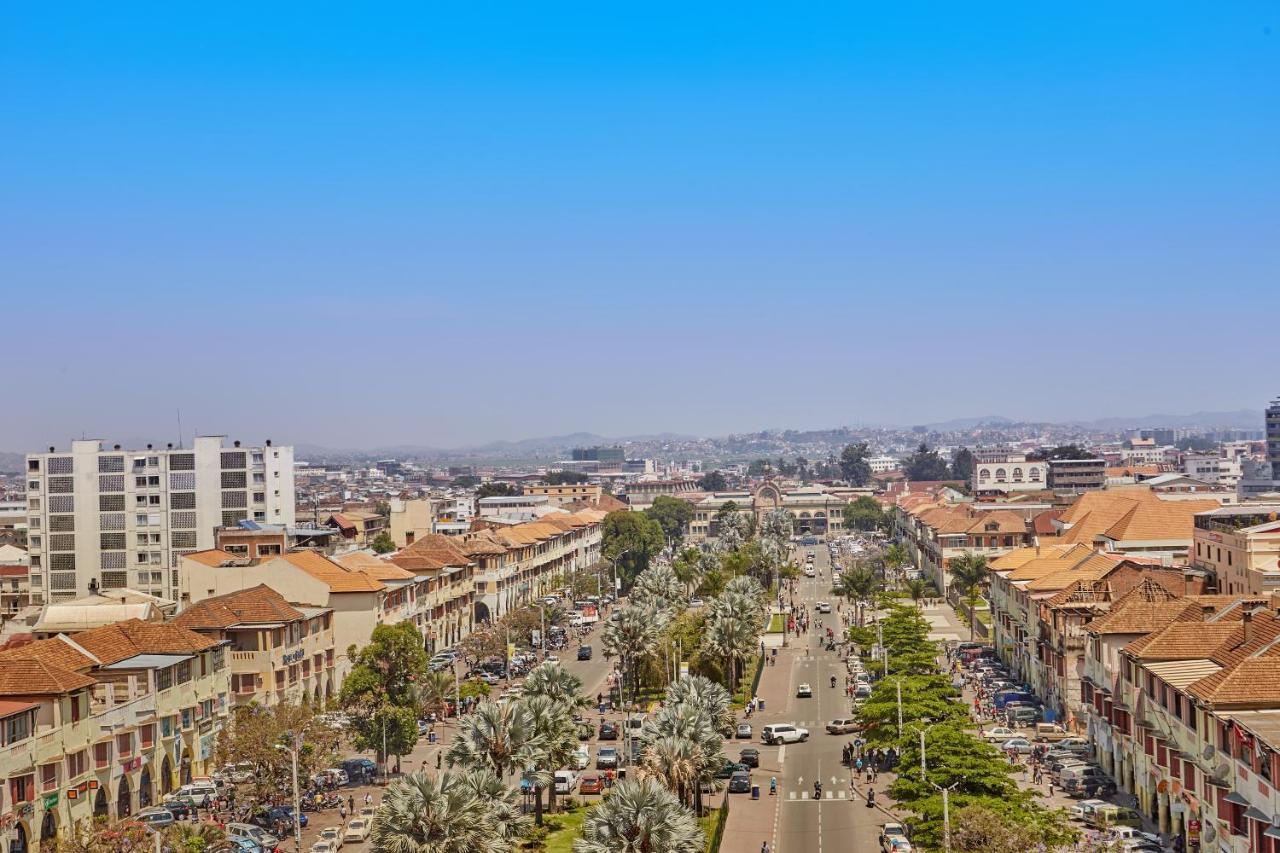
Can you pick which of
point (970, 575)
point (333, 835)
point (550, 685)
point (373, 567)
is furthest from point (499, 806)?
point (970, 575)

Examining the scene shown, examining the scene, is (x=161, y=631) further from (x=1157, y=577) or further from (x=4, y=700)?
(x=1157, y=577)

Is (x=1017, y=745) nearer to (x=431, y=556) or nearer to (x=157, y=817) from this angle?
(x=157, y=817)

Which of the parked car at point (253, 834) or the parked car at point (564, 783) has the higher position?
the parked car at point (253, 834)

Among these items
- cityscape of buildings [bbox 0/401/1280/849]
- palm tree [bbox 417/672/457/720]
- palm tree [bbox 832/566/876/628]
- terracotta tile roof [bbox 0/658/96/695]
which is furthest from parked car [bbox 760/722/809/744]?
palm tree [bbox 832/566/876/628]

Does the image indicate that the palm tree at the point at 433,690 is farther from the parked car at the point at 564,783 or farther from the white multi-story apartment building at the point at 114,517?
the white multi-story apartment building at the point at 114,517

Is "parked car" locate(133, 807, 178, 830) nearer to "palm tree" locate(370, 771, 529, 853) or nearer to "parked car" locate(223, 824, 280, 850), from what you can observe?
"parked car" locate(223, 824, 280, 850)

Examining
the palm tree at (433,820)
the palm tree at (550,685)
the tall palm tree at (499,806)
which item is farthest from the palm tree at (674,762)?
the palm tree at (550,685)
